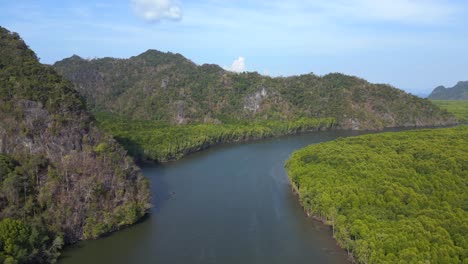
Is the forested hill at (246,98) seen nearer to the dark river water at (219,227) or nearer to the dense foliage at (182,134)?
the dense foliage at (182,134)

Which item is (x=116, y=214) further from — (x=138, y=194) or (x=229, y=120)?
(x=229, y=120)

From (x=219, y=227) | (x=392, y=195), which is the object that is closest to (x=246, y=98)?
(x=219, y=227)

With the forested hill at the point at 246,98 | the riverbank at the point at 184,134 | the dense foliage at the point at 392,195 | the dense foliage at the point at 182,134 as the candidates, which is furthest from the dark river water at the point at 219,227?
the forested hill at the point at 246,98

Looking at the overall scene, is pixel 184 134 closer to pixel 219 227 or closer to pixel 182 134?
pixel 182 134

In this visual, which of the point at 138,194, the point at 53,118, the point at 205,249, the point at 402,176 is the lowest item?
the point at 205,249

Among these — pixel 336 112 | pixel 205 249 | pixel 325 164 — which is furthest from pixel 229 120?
pixel 205 249

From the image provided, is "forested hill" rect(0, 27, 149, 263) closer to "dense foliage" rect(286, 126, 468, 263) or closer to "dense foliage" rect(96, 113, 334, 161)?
"dense foliage" rect(286, 126, 468, 263)
